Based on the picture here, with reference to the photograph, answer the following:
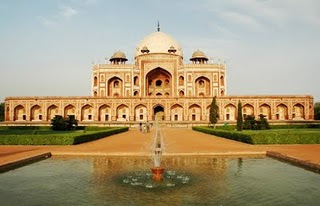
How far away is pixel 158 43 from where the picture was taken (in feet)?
148

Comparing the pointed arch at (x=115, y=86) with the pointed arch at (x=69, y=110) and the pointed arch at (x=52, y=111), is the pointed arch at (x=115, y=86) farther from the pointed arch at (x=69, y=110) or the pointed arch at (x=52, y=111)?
the pointed arch at (x=52, y=111)

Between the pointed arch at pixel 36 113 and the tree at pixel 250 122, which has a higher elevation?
the pointed arch at pixel 36 113

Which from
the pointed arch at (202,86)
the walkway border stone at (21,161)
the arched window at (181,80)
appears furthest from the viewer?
the arched window at (181,80)

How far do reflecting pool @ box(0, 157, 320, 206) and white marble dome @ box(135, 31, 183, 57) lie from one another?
3653 centimetres

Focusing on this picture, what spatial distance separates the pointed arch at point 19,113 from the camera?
1449 inches

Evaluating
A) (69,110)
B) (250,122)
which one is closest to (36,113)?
(69,110)

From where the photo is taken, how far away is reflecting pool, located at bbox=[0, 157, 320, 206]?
5230 mm

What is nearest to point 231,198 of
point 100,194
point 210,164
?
point 100,194

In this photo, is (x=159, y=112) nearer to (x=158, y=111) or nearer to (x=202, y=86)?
(x=158, y=111)

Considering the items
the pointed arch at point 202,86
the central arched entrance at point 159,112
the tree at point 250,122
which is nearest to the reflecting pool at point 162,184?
the tree at point 250,122

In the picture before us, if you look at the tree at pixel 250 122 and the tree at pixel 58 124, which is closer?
the tree at pixel 58 124

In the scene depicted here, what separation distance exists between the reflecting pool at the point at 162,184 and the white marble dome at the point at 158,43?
36528mm

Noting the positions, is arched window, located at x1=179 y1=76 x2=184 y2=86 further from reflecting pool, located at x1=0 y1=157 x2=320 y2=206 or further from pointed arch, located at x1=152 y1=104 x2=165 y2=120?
reflecting pool, located at x1=0 y1=157 x2=320 y2=206

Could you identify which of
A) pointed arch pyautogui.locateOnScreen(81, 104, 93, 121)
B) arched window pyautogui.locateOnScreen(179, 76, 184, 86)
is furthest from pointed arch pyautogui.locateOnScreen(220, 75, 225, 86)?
pointed arch pyautogui.locateOnScreen(81, 104, 93, 121)
